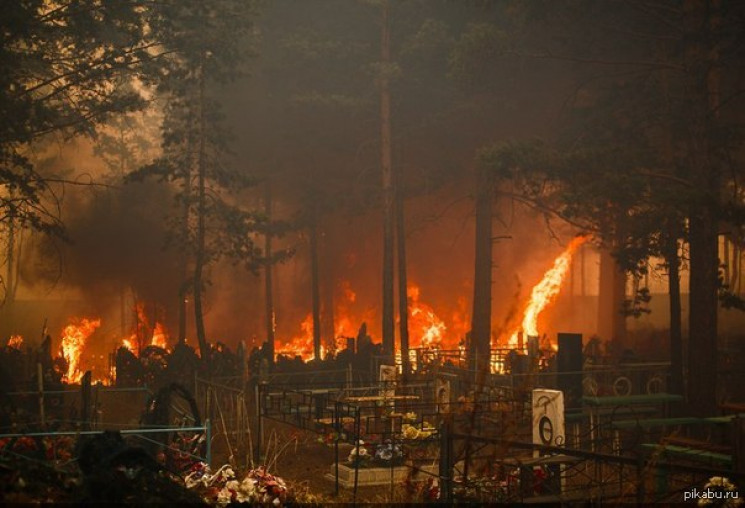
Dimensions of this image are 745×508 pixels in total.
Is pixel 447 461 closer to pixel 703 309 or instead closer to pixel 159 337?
pixel 703 309

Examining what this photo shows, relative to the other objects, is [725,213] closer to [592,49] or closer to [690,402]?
[690,402]

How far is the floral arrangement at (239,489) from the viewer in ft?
33.6

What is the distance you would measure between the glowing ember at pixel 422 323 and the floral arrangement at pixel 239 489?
30635mm

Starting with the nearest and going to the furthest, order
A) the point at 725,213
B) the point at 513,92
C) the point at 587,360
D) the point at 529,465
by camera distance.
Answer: the point at 529,465 → the point at 725,213 → the point at 587,360 → the point at 513,92

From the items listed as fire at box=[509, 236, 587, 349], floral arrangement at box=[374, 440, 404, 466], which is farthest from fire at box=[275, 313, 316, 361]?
floral arrangement at box=[374, 440, 404, 466]

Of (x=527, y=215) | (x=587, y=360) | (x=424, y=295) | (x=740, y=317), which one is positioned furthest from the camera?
(x=527, y=215)

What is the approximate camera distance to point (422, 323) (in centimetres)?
4238

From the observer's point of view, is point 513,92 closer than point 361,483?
No

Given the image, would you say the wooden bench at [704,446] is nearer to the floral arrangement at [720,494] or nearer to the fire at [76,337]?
the floral arrangement at [720,494]

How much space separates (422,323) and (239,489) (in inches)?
1271

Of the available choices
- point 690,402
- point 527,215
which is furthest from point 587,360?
point 527,215

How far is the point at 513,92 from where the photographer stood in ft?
104

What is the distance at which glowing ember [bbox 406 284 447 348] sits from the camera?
41.8 metres

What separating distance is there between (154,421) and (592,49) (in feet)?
60.8
